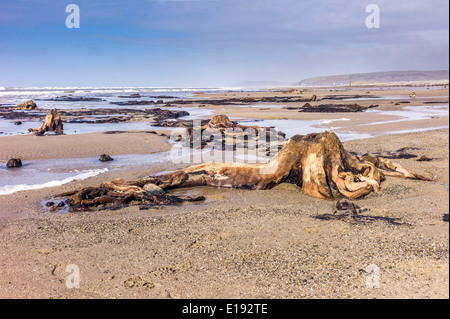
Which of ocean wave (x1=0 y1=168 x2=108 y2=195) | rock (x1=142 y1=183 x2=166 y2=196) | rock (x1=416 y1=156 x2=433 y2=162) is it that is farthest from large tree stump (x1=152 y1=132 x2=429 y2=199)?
ocean wave (x1=0 y1=168 x2=108 y2=195)

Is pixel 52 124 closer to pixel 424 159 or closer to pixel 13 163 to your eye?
pixel 13 163

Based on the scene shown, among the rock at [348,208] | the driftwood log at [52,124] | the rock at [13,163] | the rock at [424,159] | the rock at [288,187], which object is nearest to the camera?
the rock at [348,208]

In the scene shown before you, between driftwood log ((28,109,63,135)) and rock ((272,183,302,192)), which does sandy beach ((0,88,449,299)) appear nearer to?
rock ((272,183,302,192))

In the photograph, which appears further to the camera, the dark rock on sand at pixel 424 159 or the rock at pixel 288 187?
the dark rock on sand at pixel 424 159

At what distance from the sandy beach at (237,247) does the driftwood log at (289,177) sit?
24 centimetres

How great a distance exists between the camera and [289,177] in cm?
740

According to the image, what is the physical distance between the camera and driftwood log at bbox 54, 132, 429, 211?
21.6 ft

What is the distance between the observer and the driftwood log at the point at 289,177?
6.58 metres

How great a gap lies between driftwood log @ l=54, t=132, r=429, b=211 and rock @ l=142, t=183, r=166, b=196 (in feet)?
0.04

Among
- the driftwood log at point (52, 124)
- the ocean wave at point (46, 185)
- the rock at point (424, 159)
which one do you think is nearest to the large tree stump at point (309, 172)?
the rock at point (424, 159)

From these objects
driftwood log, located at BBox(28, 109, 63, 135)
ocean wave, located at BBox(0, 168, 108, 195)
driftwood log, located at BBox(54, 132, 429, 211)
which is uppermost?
driftwood log, located at BBox(28, 109, 63, 135)

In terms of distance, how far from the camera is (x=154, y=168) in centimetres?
981

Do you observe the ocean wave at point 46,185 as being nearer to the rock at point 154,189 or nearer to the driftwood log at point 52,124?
the rock at point 154,189
